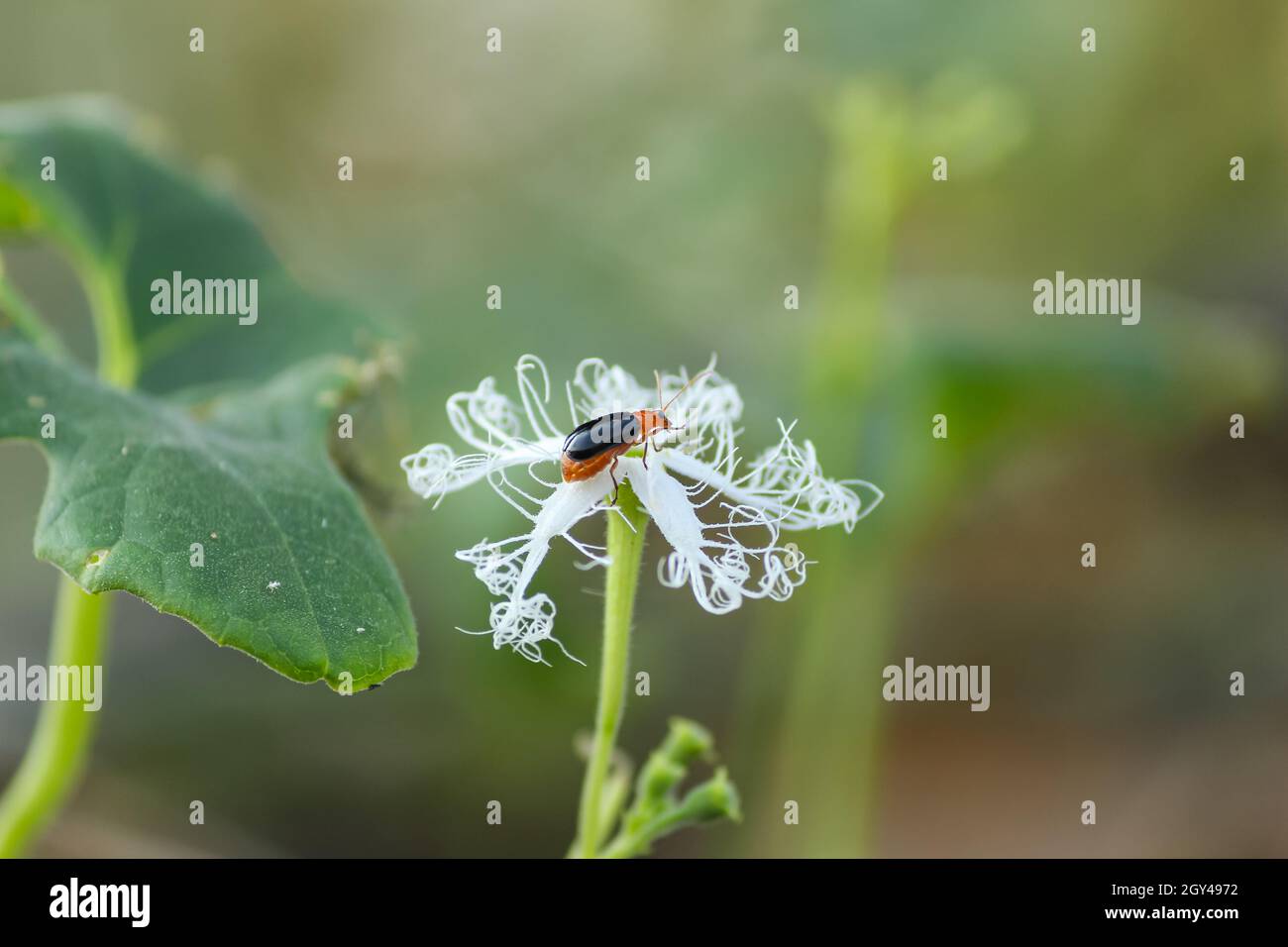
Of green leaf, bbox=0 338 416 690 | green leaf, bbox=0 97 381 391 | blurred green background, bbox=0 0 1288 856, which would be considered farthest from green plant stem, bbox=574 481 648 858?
green leaf, bbox=0 97 381 391

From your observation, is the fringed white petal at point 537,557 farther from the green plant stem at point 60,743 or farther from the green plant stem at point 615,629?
the green plant stem at point 60,743

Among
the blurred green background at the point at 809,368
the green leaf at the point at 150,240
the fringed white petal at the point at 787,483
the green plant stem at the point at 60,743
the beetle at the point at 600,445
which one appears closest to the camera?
the beetle at the point at 600,445

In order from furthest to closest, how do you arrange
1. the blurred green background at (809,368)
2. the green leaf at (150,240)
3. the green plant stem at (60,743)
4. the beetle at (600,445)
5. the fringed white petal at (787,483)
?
the blurred green background at (809,368)
the green leaf at (150,240)
the green plant stem at (60,743)
the fringed white petal at (787,483)
the beetle at (600,445)

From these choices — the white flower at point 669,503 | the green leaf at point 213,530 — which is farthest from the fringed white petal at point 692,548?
the green leaf at point 213,530

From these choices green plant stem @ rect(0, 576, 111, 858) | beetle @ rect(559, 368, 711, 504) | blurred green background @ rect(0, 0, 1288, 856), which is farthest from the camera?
blurred green background @ rect(0, 0, 1288, 856)

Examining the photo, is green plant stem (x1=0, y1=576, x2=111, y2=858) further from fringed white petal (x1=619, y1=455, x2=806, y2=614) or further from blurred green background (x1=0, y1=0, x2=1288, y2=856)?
fringed white petal (x1=619, y1=455, x2=806, y2=614)
